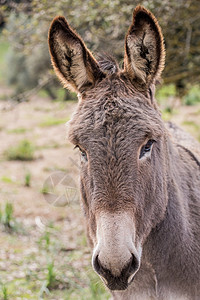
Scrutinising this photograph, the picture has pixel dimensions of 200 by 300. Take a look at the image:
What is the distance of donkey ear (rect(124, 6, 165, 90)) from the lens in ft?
7.96

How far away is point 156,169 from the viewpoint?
2.59 meters

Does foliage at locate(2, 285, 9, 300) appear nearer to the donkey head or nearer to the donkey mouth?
the donkey head

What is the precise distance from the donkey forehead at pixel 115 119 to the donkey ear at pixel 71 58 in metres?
0.20

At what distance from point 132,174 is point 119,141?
208mm

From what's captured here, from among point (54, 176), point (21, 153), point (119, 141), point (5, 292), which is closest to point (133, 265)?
point (119, 141)

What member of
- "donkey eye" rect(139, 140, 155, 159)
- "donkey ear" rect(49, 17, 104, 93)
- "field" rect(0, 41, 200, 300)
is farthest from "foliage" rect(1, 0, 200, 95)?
"donkey eye" rect(139, 140, 155, 159)

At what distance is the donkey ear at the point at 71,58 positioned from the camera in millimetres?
2586

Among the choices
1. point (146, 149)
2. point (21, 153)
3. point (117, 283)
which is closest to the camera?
point (117, 283)

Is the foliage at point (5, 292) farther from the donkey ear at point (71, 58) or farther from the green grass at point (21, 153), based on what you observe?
the green grass at point (21, 153)

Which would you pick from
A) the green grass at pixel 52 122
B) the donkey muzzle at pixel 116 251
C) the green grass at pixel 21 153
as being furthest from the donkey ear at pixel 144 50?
the green grass at pixel 52 122

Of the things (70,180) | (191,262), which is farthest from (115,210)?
(70,180)

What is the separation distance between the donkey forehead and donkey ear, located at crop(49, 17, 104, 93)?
20 centimetres

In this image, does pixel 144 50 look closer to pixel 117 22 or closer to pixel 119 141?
pixel 119 141

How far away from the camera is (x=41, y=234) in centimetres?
620
